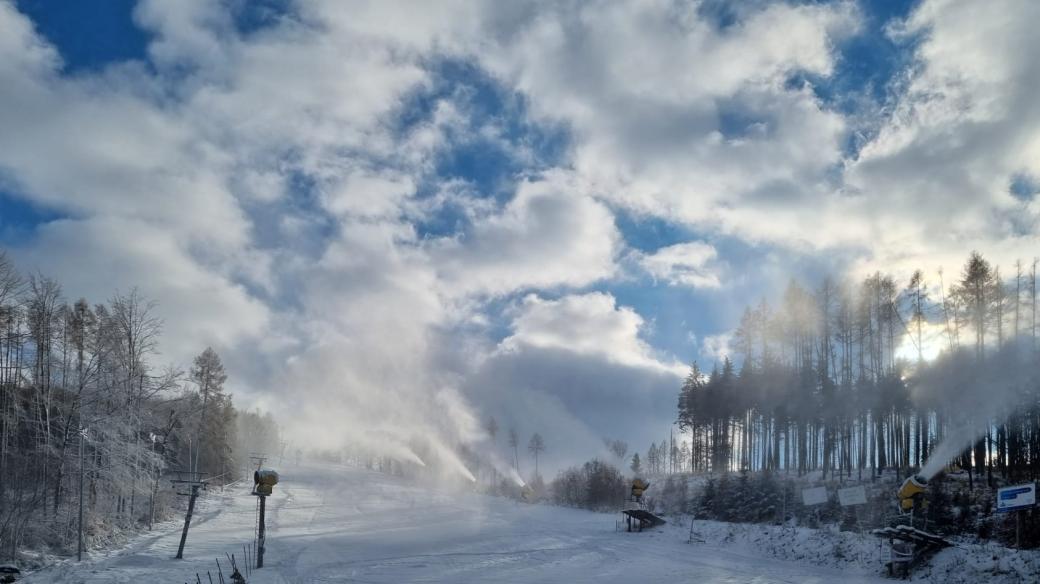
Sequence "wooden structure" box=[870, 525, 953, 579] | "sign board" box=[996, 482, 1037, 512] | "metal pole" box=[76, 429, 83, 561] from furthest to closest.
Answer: "metal pole" box=[76, 429, 83, 561]
"wooden structure" box=[870, 525, 953, 579]
"sign board" box=[996, 482, 1037, 512]

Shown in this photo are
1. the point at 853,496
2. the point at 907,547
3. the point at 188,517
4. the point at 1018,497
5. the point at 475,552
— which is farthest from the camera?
the point at 475,552

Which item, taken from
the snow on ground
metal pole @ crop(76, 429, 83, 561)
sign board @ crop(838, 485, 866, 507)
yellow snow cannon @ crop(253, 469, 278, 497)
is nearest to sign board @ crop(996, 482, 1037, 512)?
the snow on ground

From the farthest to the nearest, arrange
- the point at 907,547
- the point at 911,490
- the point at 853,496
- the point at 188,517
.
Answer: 1. the point at 188,517
2. the point at 853,496
3. the point at 911,490
4. the point at 907,547

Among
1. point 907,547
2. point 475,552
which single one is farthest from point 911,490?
point 475,552

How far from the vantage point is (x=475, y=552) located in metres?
33.4

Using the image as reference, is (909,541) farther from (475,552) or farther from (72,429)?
(72,429)

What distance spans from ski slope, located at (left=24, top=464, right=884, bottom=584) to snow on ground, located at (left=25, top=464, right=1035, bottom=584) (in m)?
0.05

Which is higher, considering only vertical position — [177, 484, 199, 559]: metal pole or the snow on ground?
[177, 484, 199, 559]: metal pole

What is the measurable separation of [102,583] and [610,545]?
2350 centimetres

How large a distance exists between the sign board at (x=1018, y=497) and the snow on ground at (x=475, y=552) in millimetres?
5142

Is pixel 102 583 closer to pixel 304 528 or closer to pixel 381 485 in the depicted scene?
pixel 304 528

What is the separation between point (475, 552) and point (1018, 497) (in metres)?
22.3

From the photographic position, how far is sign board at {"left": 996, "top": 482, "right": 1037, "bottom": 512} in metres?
21.0

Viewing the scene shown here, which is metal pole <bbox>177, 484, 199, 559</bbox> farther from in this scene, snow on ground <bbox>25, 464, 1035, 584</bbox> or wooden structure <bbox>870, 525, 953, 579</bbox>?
wooden structure <bbox>870, 525, 953, 579</bbox>
